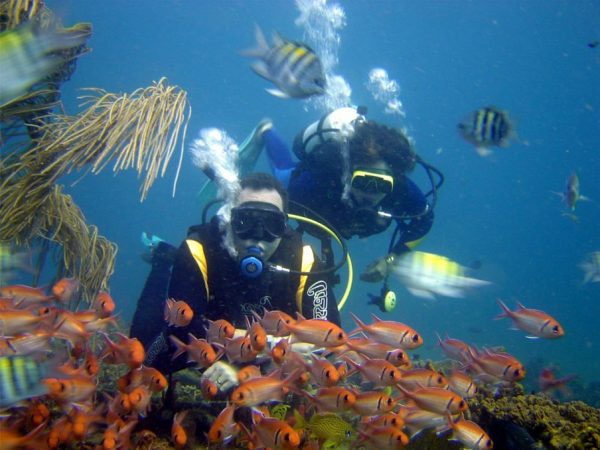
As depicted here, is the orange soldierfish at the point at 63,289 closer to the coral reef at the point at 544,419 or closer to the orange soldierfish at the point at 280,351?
the orange soldierfish at the point at 280,351

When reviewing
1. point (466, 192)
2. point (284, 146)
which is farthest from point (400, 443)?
point (466, 192)

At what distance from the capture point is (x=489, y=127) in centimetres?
489

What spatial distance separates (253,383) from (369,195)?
4.14m

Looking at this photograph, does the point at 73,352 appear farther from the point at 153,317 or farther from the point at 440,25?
the point at 440,25

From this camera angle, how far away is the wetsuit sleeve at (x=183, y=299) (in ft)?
12.6

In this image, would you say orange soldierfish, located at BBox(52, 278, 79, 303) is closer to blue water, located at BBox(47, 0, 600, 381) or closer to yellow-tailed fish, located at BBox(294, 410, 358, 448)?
yellow-tailed fish, located at BBox(294, 410, 358, 448)

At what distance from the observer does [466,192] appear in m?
144

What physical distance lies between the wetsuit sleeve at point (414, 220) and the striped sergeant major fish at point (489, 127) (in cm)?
219

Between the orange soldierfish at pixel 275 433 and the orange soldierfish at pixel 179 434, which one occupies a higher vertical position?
the orange soldierfish at pixel 275 433

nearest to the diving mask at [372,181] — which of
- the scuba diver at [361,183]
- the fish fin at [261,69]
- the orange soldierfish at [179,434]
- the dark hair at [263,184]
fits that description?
the scuba diver at [361,183]

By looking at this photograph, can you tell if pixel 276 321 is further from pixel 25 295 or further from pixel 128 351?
pixel 25 295

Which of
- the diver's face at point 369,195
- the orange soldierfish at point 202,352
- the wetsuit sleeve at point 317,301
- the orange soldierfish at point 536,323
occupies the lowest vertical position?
the orange soldierfish at point 202,352

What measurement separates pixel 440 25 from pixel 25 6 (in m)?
83.2

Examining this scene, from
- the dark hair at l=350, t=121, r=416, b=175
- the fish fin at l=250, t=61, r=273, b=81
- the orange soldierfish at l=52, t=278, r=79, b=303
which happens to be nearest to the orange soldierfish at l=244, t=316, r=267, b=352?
the orange soldierfish at l=52, t=278, r=79, b=303
